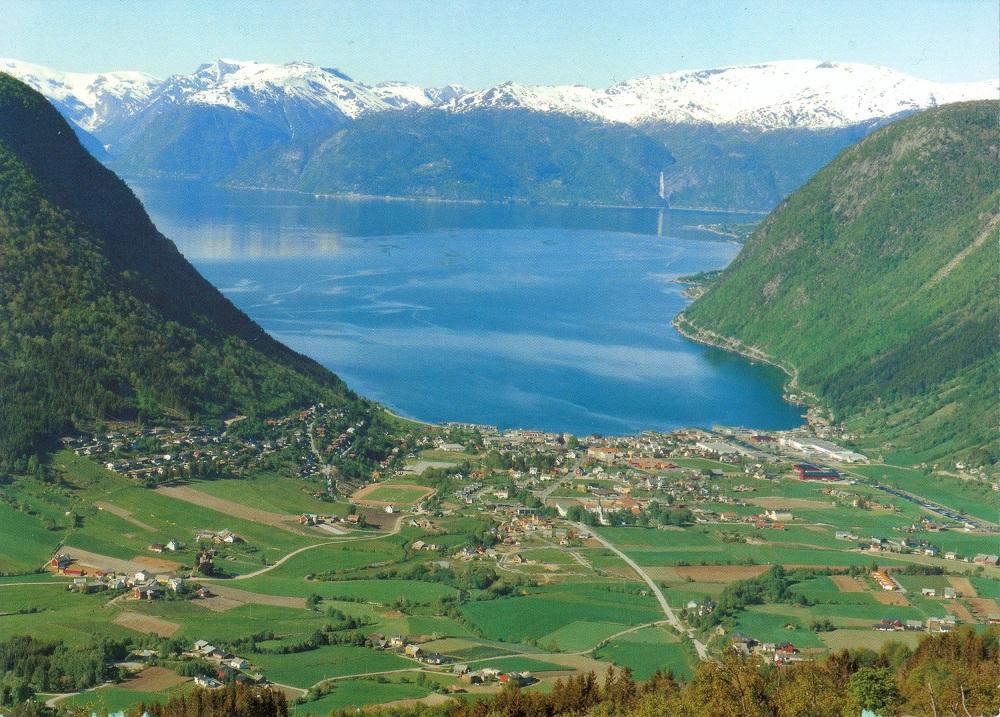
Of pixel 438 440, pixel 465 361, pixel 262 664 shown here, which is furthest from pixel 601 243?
pixel 262 664

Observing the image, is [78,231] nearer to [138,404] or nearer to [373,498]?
[138,404]

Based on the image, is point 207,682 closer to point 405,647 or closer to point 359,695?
point 359,695

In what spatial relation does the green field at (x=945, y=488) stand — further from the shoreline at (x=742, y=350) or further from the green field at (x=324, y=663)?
the green field at (x=324, y=663)

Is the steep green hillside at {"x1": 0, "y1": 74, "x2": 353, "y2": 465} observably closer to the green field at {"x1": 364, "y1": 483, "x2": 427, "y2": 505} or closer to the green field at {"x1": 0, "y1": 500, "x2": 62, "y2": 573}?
the green field at {"x1": 0, "y1": 500, "x2": 62, "y2": 573}

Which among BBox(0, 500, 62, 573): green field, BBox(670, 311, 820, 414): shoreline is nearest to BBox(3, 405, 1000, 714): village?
BBox(0, 500, 62, 573): green field

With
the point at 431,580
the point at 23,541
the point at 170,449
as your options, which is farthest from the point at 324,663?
the point at 170,449
